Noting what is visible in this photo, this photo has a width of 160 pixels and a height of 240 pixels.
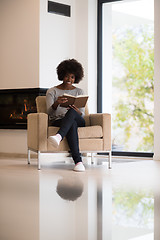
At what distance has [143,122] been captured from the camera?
8.83 meters

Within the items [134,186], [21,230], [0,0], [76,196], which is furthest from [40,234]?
[0,0]

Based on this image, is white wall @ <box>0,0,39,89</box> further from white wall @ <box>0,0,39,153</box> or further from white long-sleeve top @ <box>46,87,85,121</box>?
white long-sleeve top @ <box>46,87,85,121</box>

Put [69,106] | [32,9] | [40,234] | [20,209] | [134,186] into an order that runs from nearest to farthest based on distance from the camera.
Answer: [40,234] → [20,209] → [134,186] → [69,106] → [32,9]

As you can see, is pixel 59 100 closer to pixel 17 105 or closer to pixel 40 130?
pixel 40 130

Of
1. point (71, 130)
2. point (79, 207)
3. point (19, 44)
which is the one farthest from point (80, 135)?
point (79, 207)

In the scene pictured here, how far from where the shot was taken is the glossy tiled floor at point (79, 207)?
5.82ft

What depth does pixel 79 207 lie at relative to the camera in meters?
2.39

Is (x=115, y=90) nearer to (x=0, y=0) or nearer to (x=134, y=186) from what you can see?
(x=0, y=0)

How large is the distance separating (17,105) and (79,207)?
429 cm

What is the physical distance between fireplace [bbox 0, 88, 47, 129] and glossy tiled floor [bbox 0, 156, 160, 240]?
2.33 metres

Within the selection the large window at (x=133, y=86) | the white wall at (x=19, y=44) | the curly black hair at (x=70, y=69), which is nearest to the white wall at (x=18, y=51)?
the white wall at (x=19, y=44)

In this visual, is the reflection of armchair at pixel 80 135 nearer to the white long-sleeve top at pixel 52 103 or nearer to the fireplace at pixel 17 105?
the white long-sleeve top at pixel 52 103

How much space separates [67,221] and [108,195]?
0.88 metres

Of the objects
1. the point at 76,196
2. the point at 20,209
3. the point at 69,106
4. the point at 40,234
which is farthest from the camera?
the point at 69,106
